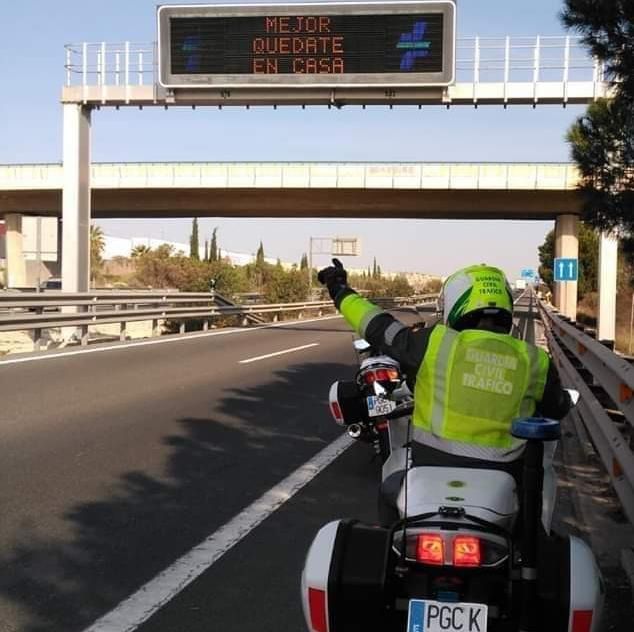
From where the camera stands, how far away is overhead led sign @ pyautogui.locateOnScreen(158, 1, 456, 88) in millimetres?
21594

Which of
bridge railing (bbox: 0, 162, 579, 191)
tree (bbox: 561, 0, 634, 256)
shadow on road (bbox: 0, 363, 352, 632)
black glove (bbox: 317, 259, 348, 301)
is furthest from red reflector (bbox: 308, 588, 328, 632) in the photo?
bridge railing (bbox: 0, 162, 579, 191)

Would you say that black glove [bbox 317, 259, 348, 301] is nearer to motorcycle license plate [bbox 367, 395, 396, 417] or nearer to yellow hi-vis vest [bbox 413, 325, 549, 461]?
yellow hi-vis vest [bbox 413, 325, 549, 461]

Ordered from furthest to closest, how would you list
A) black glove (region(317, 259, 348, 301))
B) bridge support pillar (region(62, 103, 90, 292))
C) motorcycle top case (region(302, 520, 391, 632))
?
bridge support pillar (region(62, 103, 90, 292)) → black glove (region(317, 259, 348, 301)) → motorcycle top case (region(302, 520, 391, 632))

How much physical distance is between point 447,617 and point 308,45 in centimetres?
2073

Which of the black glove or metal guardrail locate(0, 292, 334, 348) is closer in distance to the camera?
the black glove

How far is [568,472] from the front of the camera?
24.8 ft

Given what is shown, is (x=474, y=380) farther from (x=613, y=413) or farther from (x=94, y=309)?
(x=94, y=309)

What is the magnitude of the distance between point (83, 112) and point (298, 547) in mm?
22160

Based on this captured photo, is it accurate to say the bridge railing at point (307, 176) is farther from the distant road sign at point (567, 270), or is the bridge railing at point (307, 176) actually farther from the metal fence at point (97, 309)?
the metal fence at point (97, 309)

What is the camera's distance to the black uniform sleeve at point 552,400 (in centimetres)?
351

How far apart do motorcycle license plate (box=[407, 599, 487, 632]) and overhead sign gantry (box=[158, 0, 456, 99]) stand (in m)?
20.0

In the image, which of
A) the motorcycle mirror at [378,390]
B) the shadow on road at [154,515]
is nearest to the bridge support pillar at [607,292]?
the shadow on road at [154,515]

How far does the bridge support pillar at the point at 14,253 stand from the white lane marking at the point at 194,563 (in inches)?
1628

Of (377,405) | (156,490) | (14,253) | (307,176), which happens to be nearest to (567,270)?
(307,176)
